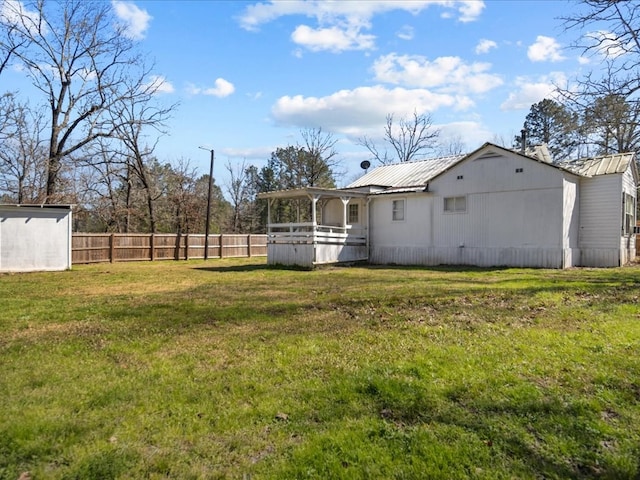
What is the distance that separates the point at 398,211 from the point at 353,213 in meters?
2.57

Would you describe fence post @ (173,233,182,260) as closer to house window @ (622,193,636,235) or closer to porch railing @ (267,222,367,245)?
porch railing @ (267,222,367,245)

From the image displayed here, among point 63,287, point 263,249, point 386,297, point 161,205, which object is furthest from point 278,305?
point 161,205

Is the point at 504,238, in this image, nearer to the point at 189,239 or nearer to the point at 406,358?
the point at 406,358

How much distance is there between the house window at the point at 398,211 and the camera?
1962cm

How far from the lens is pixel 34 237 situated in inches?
688

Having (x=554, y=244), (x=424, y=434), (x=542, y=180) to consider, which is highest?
(x=542, y=180)

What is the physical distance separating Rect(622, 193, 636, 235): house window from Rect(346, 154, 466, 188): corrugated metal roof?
6.84 m

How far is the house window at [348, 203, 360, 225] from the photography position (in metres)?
21.3

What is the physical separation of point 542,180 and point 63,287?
16.0 metres

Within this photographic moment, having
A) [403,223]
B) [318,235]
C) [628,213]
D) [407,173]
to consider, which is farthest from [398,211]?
[628,213]

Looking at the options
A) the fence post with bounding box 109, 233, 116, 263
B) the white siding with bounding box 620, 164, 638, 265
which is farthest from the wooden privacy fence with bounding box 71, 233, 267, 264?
the white siding with bounding box 620, 164, 638, 265

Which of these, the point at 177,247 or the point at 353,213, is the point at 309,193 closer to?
the point at 353,213

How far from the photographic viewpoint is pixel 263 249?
30.0 meters

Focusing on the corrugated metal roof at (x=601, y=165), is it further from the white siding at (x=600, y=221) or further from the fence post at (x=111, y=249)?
the fence post at (x=111, y=249)
